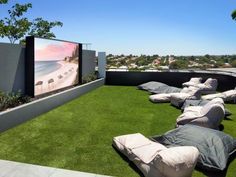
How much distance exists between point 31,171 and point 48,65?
5.37 m

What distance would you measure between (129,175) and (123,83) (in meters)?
11.6

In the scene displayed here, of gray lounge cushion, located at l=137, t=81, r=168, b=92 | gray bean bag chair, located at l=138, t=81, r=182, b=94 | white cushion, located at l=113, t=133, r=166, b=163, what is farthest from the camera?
gray lounge cushion, located at l=137, t=81, r=168, b=92

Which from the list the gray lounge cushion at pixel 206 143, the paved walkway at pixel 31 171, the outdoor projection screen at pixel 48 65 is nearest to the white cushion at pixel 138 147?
the gray lounge cushion at pixel 206 143

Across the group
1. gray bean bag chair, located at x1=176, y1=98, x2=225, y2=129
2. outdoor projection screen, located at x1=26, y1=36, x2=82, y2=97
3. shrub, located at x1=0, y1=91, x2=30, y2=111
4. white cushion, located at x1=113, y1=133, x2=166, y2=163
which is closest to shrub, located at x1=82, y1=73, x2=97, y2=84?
outdoor projection screen, located at x1=26, y1=36, x2=82, y2=97

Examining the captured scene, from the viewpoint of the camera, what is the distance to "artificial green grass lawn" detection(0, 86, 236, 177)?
15.7 feet

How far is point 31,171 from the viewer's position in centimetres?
430

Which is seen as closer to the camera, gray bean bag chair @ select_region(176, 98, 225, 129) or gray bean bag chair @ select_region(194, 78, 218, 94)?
gray bean bag chair @ select_region(176, 98, 225, 129)

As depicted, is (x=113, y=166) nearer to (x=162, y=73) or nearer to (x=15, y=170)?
(x=15, y=170)

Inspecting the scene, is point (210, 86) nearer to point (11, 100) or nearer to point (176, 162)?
point (11, 100)

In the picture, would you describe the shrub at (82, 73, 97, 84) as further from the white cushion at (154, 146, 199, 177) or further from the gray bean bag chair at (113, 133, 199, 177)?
the white cushion at (154, 146, 199, 177)

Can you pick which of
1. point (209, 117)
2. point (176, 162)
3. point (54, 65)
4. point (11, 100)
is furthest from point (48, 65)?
point (176, 162)

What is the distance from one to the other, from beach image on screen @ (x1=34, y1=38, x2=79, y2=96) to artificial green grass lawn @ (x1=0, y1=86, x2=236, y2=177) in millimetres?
904

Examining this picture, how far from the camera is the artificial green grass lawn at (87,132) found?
15.7 feet

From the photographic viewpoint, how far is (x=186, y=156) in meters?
3.95
